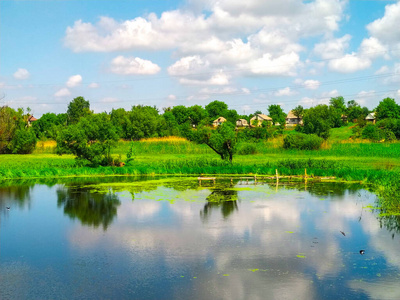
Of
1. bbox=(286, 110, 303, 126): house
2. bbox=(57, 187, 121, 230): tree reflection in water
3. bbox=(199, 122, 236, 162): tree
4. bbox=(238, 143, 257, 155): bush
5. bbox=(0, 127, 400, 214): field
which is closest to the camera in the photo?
bbox=(57, 187, 121, 230): tree reflection in water

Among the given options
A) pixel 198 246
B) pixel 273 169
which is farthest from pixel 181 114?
pixel 198 246

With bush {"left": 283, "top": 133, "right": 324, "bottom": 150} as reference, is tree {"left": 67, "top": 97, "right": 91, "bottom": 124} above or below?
above

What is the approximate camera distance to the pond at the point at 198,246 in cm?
1057

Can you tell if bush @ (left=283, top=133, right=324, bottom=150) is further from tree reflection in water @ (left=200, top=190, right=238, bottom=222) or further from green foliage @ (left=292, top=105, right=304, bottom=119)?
green foliage @ (left=292, top=105, right=304, bottom=119)

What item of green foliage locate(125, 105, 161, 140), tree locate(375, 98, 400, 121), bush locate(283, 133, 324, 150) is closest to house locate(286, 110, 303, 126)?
tree locate(375, 98, 400, 121)

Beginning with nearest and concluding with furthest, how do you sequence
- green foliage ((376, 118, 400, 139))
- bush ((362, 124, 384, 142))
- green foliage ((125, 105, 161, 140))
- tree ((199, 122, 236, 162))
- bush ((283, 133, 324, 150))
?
tree ((199, 122, 236, 162))
bush ((283, 133, 324, 150))
bush ((362, 124, 384, 142))
green foliage ((376, 118, 400, 139))
green foliage ((125, 105, 161, 140))

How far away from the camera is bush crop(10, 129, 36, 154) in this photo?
5056 centimetres

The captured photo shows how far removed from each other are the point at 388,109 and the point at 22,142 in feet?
254

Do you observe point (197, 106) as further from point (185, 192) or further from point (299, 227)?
point (299, 227)

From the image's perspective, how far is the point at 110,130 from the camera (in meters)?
35.2

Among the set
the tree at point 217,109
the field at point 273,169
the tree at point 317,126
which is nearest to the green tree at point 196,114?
the tree at point 217,109

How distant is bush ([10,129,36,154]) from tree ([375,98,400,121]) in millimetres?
72784

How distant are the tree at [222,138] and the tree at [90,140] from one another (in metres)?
7.67

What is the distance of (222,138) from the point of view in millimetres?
34406
